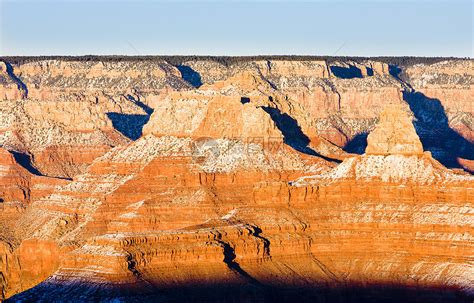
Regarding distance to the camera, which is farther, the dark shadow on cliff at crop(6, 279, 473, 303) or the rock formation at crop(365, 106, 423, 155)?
the rock formation at crop(365, 106, 423, 155)

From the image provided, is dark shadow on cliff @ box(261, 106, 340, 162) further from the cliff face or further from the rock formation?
the rock formation

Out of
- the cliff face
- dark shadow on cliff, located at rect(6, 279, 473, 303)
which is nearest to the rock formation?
the cliff face

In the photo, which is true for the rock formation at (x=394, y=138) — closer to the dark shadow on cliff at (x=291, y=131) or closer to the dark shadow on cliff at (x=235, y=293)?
the dark shadow on cliff at (x=235, y=293)

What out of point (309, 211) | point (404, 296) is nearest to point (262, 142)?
point (309, 211)

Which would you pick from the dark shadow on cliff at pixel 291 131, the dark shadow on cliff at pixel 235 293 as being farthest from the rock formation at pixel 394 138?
the dark shadow on cliff at pixel 291 131

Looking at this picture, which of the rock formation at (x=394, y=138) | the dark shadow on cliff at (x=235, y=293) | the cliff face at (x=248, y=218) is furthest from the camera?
the rock formation at (x=394, y=138)

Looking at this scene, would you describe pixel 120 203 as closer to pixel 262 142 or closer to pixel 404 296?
pixel 262 142

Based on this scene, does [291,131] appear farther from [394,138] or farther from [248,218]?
[248,218]

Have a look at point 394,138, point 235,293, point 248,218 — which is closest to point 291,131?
point 394,138
